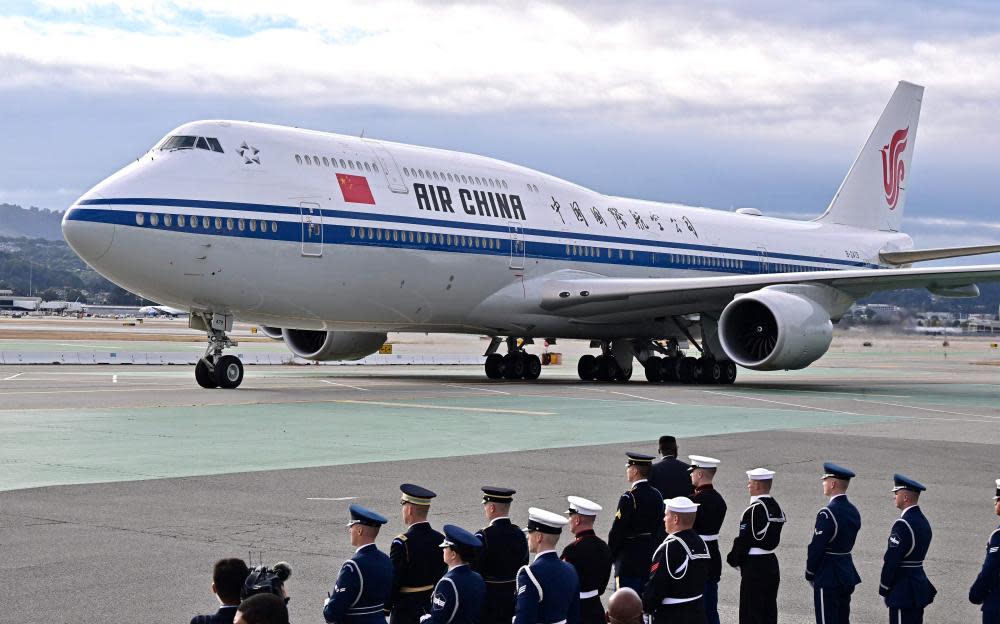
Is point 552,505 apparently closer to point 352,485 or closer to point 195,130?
point 352,485

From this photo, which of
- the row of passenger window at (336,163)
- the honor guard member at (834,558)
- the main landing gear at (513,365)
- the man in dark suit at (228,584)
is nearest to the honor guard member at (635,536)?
the honor guard member at (834,558)

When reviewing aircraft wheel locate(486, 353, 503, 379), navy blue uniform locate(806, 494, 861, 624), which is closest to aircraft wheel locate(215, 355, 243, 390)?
aircraft wheel locate(486, 353, 503, 379)

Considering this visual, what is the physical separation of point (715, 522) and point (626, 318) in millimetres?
22836

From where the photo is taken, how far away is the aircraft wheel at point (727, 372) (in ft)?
102

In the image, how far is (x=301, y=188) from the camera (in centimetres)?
2384

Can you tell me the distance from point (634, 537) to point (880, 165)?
35.8 meters

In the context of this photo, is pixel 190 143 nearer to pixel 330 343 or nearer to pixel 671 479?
pixel 330 343

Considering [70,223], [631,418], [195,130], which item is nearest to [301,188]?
[195,130]

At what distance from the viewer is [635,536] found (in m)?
7.80

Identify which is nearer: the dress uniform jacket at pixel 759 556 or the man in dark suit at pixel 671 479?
the dress uniform jacket at pixel 759 556

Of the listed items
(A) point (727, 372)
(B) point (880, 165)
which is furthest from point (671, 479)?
(B) point (880, 165)

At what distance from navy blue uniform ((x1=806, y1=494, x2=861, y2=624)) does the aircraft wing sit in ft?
68.6

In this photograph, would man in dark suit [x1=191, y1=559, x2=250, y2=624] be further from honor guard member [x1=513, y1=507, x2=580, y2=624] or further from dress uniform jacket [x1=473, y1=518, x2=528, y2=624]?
dress uniform jacket [x1=473, y1=518, x2=528, y2=624]

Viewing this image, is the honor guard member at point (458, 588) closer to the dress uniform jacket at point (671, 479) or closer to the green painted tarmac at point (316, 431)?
the dress uniform jacket at point (671, 479)
